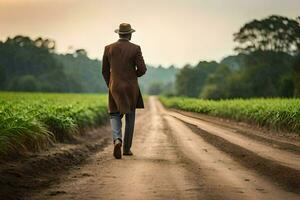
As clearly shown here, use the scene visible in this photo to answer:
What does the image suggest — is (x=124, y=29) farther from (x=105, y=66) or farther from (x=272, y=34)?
(x=272, y=34)

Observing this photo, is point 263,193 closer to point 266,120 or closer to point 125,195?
point 125,195

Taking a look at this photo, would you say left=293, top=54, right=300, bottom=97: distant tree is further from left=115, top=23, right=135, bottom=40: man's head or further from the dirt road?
left=115, top=23, right=135, bottom=40: man's head

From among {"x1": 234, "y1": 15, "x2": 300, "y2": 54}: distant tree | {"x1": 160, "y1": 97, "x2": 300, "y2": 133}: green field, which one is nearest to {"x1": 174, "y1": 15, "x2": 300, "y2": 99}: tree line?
{"x1": 234, "y1": 15, "x2": 300, "y2": 54}: distant tree

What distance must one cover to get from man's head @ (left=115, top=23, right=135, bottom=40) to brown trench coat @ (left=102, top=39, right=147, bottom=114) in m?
0.10

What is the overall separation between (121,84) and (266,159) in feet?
9.59

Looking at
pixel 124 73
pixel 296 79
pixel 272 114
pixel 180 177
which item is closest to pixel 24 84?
pixel 296 79

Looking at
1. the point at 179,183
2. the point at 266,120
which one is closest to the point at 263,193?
the point at 179,183

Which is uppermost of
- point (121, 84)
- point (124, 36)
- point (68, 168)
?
point (124, 36)

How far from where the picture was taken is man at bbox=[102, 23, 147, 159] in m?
9.14

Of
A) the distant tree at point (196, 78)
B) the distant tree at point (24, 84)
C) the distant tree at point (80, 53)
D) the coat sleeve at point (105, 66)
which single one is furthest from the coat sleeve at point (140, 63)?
the distant tree at point (80, 53)

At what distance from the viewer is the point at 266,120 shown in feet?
63.3

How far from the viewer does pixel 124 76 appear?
9219mm

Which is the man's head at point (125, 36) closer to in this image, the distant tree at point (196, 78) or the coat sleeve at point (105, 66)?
the coat sleeve at point (105, 66)

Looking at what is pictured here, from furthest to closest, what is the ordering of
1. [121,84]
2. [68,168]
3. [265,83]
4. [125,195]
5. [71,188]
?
[265,83] → [121,84] → [68,168] → [71,188] → [125,195]
